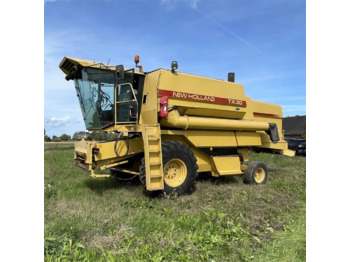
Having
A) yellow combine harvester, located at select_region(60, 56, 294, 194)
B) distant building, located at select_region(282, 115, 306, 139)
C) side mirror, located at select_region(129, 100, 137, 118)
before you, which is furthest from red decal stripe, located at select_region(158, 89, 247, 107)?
distant building, located at select_region(282, 115, 306, 139)

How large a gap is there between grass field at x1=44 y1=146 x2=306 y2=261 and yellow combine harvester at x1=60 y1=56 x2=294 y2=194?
22.3 inches

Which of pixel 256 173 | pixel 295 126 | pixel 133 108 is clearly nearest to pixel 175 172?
pixel 133 108

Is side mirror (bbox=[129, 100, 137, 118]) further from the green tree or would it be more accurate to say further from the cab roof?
the green tree

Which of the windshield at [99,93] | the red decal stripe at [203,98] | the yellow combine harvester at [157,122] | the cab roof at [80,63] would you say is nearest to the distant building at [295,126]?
the red decal stripe at [203,98]

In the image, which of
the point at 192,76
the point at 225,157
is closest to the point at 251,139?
the point at 225,157

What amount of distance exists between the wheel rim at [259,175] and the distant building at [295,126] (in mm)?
19261

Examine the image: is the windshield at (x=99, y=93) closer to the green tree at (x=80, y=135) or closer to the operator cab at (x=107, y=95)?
the operator cab at (x=107, y=95)

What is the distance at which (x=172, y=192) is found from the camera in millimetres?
5473

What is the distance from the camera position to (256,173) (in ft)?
24.6

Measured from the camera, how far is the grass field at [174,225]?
3.10m

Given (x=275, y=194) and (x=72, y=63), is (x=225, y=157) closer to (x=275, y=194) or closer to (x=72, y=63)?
(x=275, y=194)

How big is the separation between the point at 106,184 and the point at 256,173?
4.07 metres

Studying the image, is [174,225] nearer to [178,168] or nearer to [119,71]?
[178,168]

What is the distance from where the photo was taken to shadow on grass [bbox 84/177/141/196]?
632 centimetres
